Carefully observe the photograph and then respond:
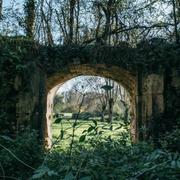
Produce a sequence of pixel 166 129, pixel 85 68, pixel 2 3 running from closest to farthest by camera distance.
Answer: pixel 166 129 < pixel 85 68 < pixel 2 3

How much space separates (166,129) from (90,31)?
3599 millimetres

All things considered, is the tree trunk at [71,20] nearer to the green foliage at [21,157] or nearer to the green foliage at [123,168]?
the green foliage at [21,157]

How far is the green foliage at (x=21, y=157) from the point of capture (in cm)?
444

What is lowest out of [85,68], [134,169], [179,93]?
[134,169]

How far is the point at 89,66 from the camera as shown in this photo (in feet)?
27.9

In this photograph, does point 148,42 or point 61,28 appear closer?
point 148,42

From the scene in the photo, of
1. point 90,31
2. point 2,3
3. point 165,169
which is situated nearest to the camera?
point 165,169

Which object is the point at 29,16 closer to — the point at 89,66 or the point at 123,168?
the point at 89,66

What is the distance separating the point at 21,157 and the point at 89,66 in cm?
399

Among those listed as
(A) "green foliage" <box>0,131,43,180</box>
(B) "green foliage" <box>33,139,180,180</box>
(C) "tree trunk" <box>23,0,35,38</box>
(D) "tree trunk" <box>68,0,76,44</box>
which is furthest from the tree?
(B) "green foliage" <box>33,139,180,180</box>

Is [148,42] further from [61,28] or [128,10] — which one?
[61,28]

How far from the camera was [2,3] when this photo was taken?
31.1 feet

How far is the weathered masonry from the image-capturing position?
7910mm

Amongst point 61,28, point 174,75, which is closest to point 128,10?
point 61,28
